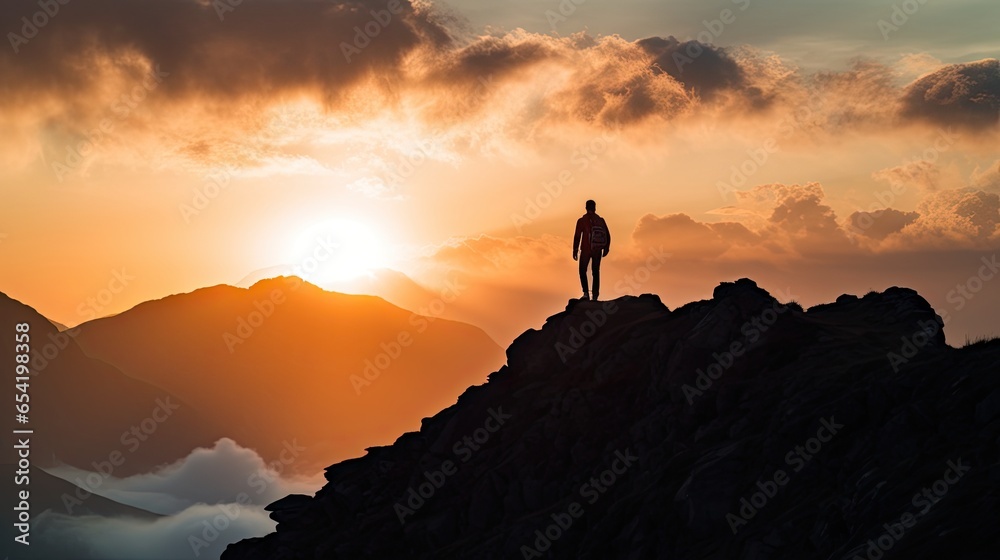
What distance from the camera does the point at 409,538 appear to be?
38.1 m

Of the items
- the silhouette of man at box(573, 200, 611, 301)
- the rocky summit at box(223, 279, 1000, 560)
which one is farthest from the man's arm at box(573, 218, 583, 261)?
the rocky summit at box(223, 279, 1000, 560)

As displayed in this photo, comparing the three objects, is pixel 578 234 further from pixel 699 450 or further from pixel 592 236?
pixel 699 450

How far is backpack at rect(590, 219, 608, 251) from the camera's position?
39000mm

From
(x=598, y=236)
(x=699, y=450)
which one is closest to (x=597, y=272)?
(x=598, y=236)

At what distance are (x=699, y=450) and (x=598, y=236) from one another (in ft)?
37.3

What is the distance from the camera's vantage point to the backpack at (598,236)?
39.0 metres

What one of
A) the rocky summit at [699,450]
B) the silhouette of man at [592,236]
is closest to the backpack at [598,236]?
the silhouette of man at [592,236]

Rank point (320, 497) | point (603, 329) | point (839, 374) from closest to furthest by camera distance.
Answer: point (839, 374) → point (603, 329) → point (320, 497)

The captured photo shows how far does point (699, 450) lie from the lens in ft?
101

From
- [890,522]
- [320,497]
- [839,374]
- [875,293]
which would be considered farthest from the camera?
[320,497]

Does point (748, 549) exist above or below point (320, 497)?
below

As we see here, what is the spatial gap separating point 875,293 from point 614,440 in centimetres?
1254

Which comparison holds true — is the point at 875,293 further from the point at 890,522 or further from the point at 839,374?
the point at 890,522

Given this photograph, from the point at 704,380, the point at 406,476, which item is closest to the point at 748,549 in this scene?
the point at 704,380
